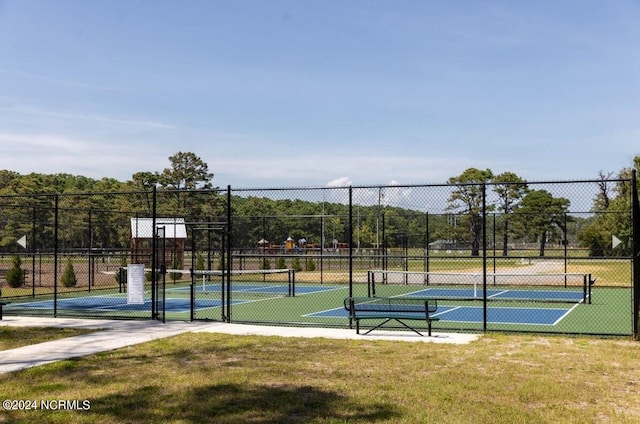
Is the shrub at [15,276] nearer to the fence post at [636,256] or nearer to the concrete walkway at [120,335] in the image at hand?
the concrete walkway at [120,335]

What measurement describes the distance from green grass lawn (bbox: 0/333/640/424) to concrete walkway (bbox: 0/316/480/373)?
0.56 metres

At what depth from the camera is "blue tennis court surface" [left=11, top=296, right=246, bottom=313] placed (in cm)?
1814

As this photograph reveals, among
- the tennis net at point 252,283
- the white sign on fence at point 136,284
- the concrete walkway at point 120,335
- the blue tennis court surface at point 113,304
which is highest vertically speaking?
the white sign on fence at point 136,284

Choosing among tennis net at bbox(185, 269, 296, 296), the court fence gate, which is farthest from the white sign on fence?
tennis net at bbox(185, 269, 296, 296)

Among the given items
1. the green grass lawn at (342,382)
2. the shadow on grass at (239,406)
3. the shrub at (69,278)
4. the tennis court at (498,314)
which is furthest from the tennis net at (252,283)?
the shadow on grass at (239,406)

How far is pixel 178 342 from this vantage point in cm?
1116

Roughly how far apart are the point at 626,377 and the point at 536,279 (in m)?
20.4

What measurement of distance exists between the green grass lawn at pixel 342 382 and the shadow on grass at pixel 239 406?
1 cm

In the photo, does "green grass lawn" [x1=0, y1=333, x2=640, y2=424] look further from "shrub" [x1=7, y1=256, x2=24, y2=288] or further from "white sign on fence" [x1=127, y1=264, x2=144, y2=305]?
"shrub" [x1=7, y1=256, x2=24, y2=288]

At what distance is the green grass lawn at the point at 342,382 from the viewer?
662 centimetres

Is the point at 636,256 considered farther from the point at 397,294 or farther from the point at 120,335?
the point at 397,294

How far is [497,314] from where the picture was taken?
16609 mm

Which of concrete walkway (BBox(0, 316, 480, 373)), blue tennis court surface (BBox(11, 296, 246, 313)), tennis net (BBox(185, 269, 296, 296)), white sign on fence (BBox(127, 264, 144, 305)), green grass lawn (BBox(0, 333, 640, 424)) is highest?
white sign on fence (BBox(127, 264, 144, 305))

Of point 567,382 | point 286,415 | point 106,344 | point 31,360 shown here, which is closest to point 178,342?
point 106,344
